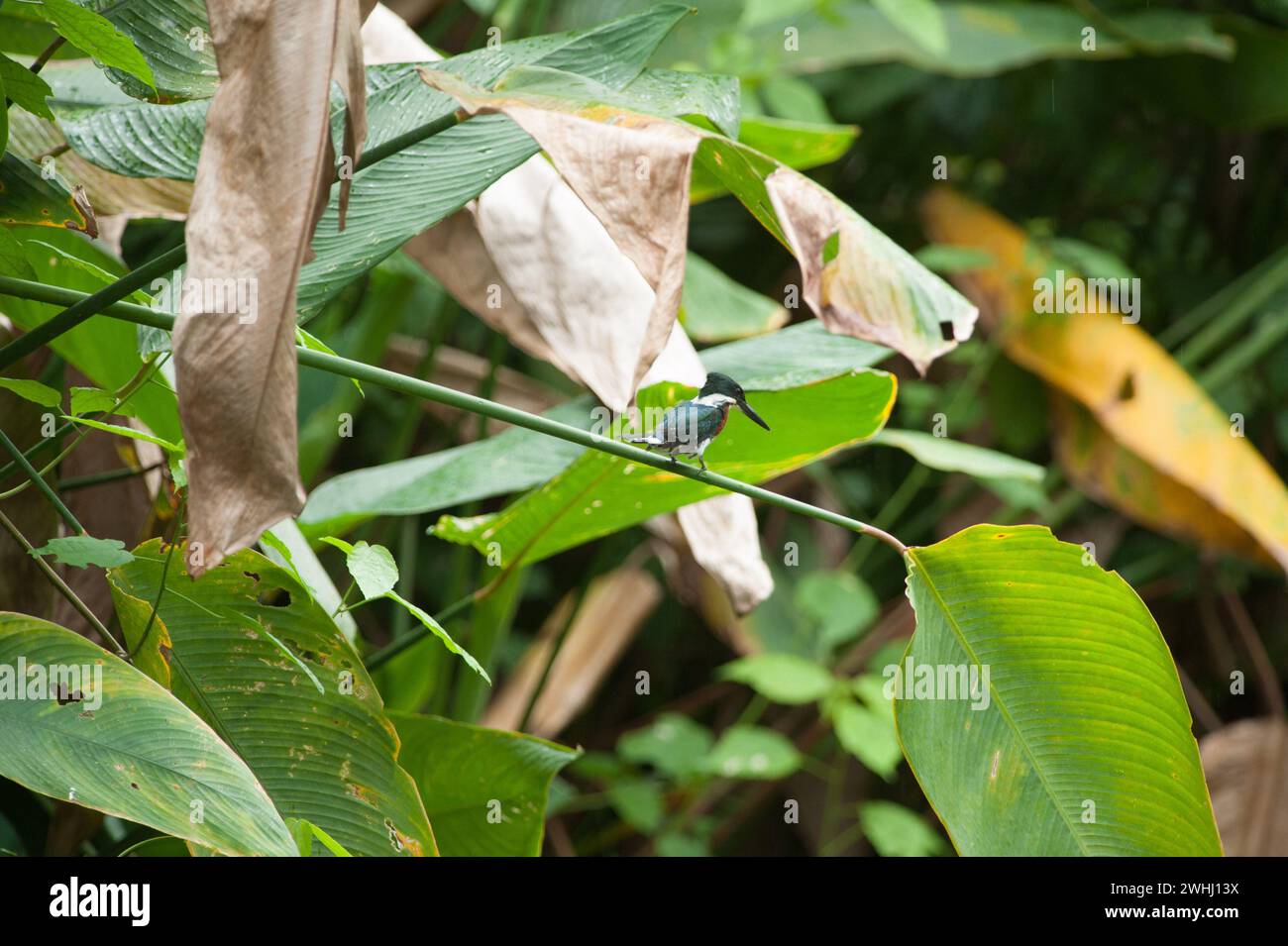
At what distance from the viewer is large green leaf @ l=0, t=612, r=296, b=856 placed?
49 centimetres

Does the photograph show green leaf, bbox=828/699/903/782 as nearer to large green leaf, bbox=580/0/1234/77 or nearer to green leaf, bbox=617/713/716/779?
green leaf, bbox=617/713/716/779

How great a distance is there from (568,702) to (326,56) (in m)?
1.42

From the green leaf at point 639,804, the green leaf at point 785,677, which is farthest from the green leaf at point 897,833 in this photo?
the green leaf at point 639,804

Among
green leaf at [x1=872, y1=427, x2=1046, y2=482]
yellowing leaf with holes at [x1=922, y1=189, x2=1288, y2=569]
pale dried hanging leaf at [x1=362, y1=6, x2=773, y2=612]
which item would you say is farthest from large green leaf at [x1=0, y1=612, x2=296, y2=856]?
yellowing leaf with holes at [x1=922, y1=189, x2=1288, y2=569]

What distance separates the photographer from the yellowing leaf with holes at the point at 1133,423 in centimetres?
159

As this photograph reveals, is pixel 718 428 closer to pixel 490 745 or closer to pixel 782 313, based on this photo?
pixel 490 745

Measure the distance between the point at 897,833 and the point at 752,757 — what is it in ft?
0.78

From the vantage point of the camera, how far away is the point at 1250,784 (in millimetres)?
1785

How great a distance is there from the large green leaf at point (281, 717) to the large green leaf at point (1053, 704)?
31 cm

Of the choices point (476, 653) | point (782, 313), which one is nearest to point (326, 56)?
point (476, 653)

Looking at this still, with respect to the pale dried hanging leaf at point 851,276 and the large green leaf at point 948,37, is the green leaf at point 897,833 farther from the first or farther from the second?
the pale dried hanging leaf at point 851,276

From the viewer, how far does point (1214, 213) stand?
2295 millimetres

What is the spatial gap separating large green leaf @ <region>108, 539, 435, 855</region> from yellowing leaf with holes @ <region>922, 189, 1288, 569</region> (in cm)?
131

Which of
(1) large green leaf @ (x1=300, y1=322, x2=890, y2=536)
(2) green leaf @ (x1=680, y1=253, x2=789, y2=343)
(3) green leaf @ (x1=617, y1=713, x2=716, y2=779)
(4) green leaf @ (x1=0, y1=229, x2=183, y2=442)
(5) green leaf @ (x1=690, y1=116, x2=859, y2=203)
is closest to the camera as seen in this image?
(4) green leaf @ (x1=0, y1=229, x2=183, y2=442)
